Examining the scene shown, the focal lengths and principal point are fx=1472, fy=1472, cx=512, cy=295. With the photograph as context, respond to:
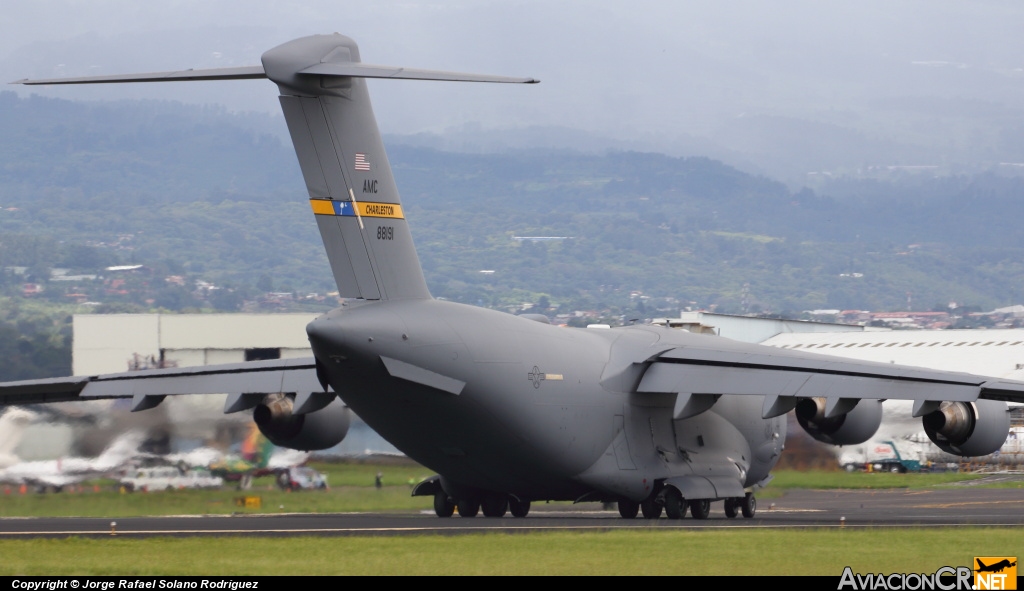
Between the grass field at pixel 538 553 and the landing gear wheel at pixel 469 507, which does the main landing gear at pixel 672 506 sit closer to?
the landing gear wheel at pixel 469 507

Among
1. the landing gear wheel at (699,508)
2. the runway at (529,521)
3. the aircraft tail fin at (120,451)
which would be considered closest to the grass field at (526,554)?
the runway at (529,521)

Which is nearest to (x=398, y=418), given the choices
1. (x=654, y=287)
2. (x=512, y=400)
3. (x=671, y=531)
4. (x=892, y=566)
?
(x=512, y=400)

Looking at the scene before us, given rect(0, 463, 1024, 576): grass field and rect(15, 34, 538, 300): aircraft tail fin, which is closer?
rect(0, 463, 1024, 576): grass field

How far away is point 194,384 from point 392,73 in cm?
821

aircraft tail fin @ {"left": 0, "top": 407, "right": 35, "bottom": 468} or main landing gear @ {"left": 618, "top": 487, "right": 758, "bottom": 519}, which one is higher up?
aircraft tail fin @ {"left": 0, "top": 407, "right": 35, "bottom": 468}

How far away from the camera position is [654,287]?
188m

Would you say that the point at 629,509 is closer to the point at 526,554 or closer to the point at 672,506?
the point at 672,506

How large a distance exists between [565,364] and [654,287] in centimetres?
16617

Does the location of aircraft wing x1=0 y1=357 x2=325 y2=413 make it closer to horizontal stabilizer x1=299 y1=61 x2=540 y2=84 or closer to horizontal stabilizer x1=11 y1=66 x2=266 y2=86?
horizontal stabilizer x1=299 y1=61 x2=540 y2=84

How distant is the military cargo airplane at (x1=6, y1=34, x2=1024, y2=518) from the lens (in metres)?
19.1

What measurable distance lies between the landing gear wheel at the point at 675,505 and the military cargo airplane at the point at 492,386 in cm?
3

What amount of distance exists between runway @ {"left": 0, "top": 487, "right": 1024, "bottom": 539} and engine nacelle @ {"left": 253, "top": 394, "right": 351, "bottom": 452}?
48.8 inches

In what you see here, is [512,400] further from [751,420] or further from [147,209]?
[147,209]

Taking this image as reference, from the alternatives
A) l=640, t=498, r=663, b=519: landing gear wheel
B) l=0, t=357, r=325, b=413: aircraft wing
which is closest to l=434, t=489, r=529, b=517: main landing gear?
l=640, t=498, r=663, b=519: landing gear wheel
